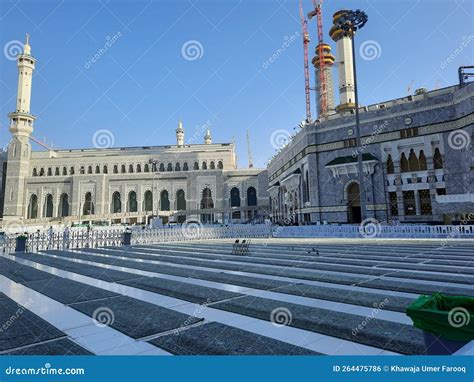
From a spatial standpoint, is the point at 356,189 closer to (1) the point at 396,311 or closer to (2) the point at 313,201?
(2) the point at 313,201

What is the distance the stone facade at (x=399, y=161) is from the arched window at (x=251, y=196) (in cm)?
3018

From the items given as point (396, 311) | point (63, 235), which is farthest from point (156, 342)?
point (63, 235)

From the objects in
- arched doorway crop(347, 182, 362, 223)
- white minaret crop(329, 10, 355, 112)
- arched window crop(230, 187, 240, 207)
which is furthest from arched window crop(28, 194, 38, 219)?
arched doorway crop(347, 182, 362, 223)

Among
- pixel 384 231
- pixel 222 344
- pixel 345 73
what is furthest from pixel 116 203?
pixel 222 344

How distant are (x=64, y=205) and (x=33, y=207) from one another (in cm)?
587

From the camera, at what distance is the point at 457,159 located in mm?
22609

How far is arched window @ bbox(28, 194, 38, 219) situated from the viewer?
61.2m

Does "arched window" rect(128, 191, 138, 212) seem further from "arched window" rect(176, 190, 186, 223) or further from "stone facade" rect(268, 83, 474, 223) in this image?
"stone facade" rect(268, 83, 474, 223)

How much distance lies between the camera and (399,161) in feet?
83.4

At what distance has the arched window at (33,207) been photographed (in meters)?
61.2

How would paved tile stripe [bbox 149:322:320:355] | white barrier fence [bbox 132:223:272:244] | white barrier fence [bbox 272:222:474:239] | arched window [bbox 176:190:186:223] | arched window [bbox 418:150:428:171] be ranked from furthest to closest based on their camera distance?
arched window [bbox 176:190:186:223], arched window [bbox 418:150:428:171], white barrier fence [bbox 132:223:272:244], white barrier fence [bbox 272:222:474:239], paved tile stripe [bbox 149:322:320:355]

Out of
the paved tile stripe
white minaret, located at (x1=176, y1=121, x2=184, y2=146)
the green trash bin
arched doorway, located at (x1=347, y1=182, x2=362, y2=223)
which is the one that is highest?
white minaret, located at (x1=176, y1=121, x2=184, y2=146)

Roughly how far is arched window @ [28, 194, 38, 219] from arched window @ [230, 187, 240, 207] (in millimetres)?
38555

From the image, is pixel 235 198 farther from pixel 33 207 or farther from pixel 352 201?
pixel 33 207
